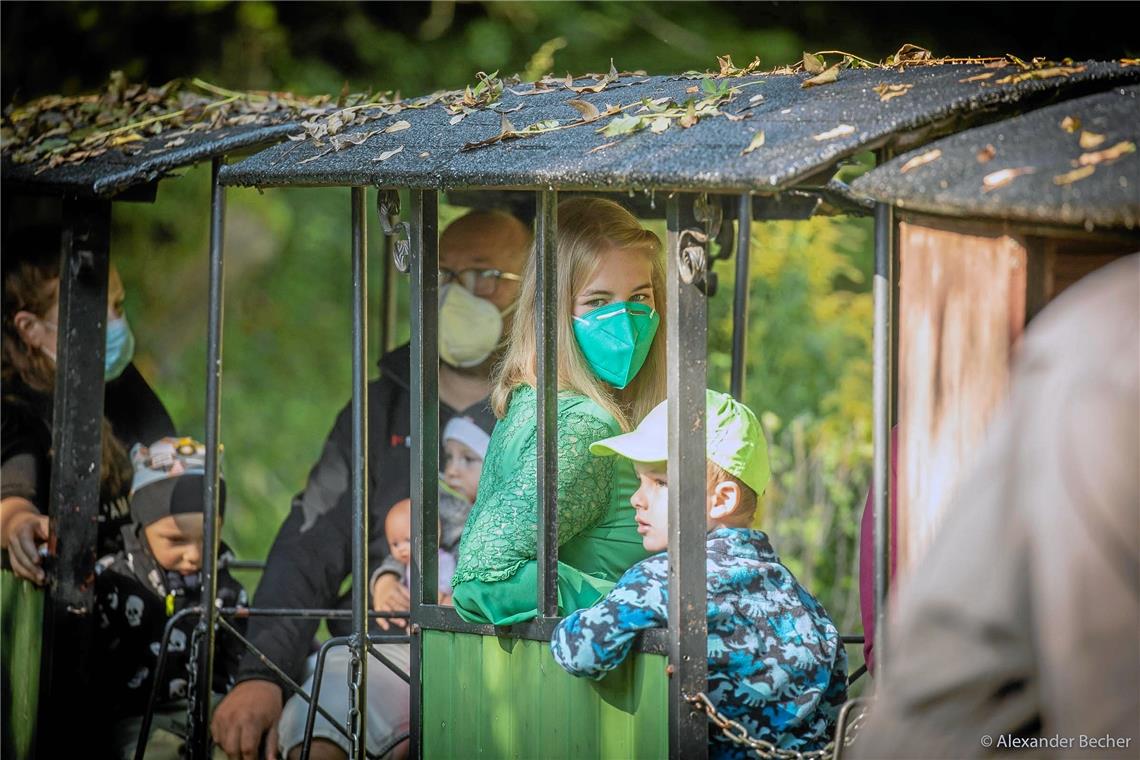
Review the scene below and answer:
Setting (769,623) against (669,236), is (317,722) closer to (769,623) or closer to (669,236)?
(769,623)

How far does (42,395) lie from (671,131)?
350cm

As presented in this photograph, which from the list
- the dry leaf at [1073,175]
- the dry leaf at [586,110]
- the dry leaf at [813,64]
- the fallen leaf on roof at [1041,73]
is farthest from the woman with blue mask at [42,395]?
the dry leaf at [1073,175]

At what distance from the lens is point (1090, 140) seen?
264 centimetres

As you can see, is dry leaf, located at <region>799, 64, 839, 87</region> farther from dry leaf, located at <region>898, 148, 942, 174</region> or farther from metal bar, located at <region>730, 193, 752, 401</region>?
metal bar, located at <region>730, 193, 752, 401</region>

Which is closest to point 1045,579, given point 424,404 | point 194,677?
point 424,404

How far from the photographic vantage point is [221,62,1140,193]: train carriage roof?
10.6ft

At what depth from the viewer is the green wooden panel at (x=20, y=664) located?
18.1 ft

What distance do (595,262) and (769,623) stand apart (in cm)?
110

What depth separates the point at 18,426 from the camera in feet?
20.0

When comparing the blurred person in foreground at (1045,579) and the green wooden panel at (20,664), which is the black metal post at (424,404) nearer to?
the green wooden panel at (20,664)

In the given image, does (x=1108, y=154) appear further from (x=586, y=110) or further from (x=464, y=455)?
(x=464, y=455)

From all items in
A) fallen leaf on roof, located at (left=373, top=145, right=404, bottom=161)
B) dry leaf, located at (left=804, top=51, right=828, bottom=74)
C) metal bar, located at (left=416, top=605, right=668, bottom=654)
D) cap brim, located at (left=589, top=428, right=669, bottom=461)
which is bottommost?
metal bar, located at (left=416, top=605, right=668, bottom=654)

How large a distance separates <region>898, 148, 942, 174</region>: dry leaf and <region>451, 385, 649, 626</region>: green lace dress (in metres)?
1.41

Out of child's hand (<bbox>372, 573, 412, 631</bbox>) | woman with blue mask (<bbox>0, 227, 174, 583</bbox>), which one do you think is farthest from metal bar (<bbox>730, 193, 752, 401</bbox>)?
woman with blue mask (<bbox>0, 227, 174, 583</bbox>)
